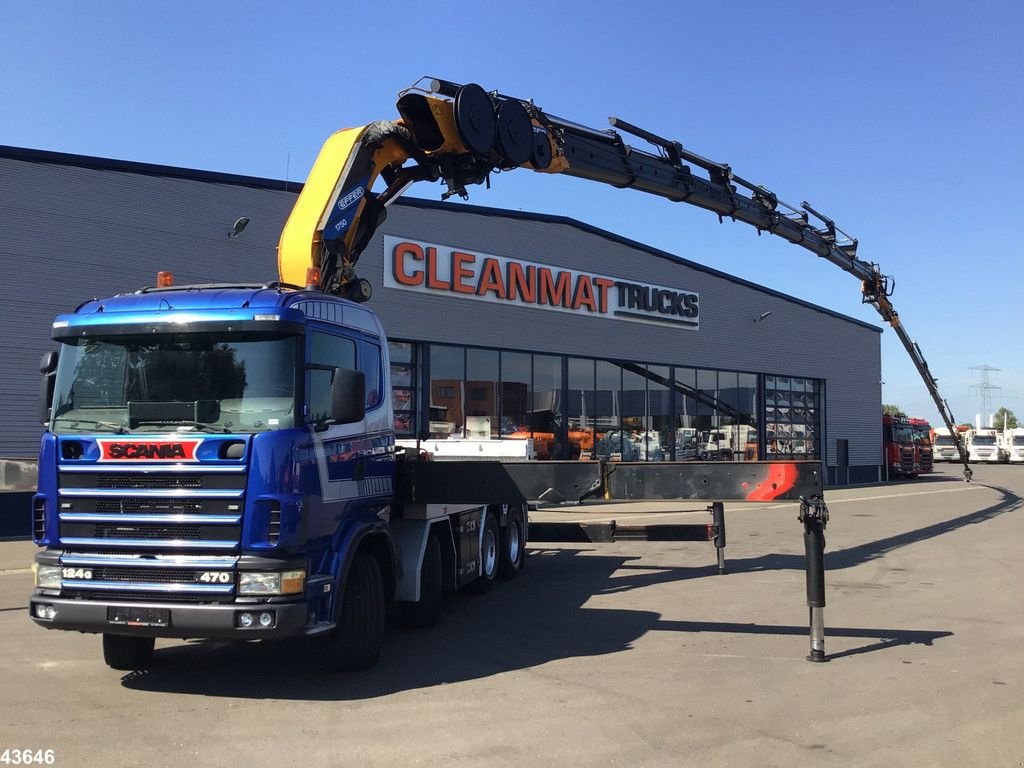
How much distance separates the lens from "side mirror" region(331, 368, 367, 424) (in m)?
6.68

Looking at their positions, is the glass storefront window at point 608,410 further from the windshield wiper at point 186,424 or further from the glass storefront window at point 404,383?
the windshield wiper at point 186,424

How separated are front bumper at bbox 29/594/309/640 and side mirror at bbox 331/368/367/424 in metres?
1.44

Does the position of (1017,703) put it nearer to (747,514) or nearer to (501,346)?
(747,514)

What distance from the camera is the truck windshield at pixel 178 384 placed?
6.47 metres

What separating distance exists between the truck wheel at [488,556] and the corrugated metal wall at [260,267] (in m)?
11.6

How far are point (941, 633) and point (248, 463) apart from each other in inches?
289

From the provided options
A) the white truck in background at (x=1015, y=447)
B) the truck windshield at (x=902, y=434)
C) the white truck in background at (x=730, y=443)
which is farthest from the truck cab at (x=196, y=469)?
the white truck in background at (x=1015, y=447)

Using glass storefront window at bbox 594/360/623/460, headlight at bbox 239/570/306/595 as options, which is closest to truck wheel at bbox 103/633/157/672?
headlight at bbox 239/570/306/595

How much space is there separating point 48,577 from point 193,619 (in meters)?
1.31

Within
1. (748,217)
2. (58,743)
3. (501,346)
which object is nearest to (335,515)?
(58,743)

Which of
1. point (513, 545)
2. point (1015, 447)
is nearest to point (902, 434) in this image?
point (1015, 447)

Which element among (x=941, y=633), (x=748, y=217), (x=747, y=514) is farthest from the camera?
(x=747, y=514)

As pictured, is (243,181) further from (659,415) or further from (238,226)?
(659,415)

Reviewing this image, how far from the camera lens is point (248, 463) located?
622 cm
